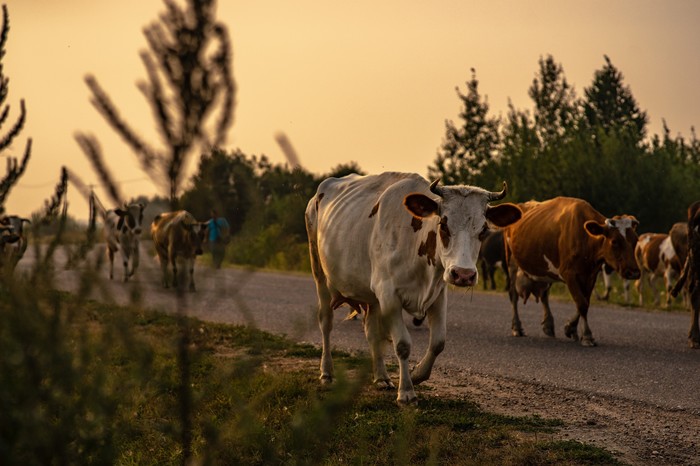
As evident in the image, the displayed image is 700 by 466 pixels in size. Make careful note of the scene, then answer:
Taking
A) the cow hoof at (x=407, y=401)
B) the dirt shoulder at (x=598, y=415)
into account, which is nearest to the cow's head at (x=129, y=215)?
the dirt shoulder at (x=598, y=415)

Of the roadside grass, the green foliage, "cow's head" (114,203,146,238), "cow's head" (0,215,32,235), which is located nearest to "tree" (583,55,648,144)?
the green foliage

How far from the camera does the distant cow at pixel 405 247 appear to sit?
7816mm

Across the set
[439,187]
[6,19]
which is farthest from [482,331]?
[6,19]

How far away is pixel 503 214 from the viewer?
8469 millimetres

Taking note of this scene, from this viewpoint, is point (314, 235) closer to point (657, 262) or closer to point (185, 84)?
point (185, 84)

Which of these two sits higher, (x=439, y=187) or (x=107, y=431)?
(x=439, y=187)

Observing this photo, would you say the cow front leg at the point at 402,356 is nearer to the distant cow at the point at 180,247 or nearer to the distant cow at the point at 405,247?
the distant cow at the point at 405,247

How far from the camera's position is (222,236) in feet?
10.1

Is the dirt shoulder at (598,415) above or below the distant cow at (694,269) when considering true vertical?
below

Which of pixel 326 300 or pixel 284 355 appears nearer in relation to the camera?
pixel 326 300

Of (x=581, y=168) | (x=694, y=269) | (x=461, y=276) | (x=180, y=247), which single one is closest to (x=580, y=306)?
(x=694, y=269)

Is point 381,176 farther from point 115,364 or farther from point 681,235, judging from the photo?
point 681,235

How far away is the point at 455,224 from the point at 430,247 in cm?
33

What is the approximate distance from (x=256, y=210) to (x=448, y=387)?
6504mm
